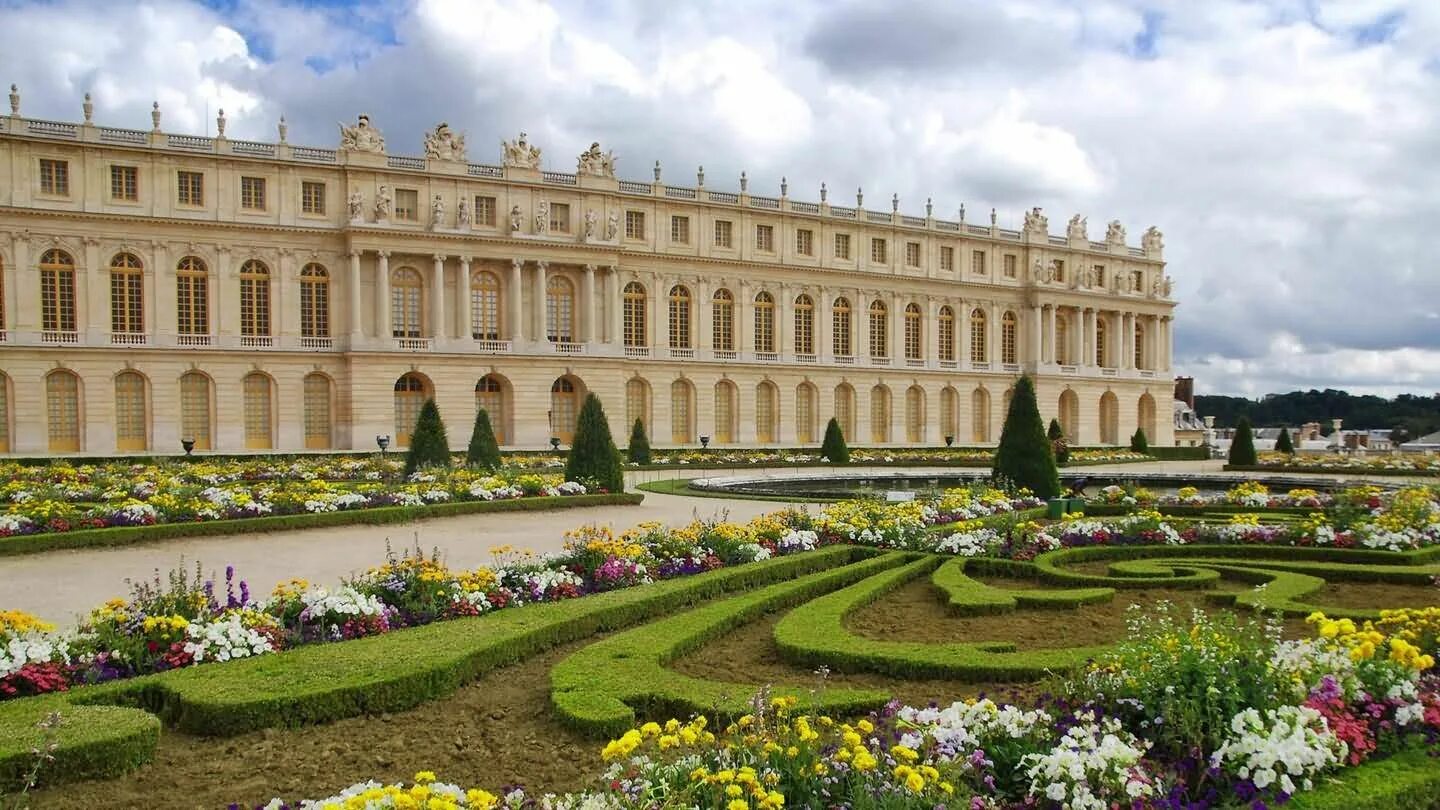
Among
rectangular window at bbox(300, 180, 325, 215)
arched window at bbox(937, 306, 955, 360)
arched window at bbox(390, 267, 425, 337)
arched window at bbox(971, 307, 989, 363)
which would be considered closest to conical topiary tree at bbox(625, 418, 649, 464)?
arched window at bbox(390, 267, 425, 337)

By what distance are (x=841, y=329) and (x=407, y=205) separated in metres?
23.7

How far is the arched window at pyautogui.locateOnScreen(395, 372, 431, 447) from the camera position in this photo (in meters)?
41.8

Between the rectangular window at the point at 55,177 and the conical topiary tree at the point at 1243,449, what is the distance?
45731mm

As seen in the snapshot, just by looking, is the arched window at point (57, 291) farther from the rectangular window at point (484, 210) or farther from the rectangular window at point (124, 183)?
the rectangular window at point (484, 210)

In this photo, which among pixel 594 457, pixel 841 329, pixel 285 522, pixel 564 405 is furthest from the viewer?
pixel 841 329

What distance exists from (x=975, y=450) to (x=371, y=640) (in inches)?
1582

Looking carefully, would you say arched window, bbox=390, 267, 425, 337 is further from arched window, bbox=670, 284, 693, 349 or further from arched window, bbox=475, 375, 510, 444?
arched window, bbox=670, 284, 693, 349

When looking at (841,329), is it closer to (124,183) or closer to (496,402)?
(496,402)

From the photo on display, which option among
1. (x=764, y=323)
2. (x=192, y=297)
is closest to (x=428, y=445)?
(x=192, y=297)

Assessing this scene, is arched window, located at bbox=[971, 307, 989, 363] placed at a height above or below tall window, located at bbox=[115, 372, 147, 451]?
Answer: above

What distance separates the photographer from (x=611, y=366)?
4491 centimetres

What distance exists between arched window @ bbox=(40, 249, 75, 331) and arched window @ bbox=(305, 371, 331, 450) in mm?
8907

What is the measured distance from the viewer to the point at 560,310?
4531cm

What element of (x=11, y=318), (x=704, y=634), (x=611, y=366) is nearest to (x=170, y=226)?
(x=11, y=318)
